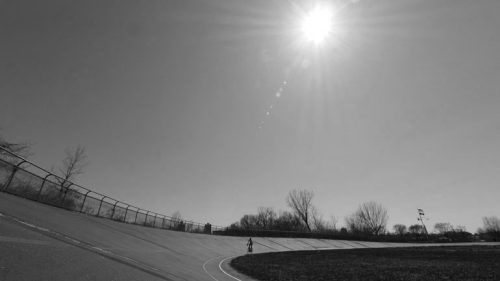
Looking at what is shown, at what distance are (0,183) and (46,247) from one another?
14.2 metres

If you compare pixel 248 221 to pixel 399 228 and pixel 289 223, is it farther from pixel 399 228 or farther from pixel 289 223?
pixel 399 228

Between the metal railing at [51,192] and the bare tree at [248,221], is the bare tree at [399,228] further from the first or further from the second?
the metal railing at [51,192]

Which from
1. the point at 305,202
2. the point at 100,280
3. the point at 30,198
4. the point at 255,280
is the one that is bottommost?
the point at 255,280

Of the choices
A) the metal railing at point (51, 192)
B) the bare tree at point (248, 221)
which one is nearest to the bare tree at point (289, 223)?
the bare tree at point (248, 221)

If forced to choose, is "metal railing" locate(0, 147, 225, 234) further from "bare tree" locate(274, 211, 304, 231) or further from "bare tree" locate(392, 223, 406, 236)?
"bare tree" locate(392, 223, 406, 236)

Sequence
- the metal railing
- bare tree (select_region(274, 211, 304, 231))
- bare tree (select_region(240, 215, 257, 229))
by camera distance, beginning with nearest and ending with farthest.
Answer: the metal railing, bare tree (select_region(274, 211, 304, 231)), bare tree (select_region(240, 215, 257, 229))

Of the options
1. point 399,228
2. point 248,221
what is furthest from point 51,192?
point 399,228

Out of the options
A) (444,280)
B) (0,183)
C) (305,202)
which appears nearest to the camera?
(444,280)

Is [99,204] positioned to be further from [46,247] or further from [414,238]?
[414,238]

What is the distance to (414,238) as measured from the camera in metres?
94.6

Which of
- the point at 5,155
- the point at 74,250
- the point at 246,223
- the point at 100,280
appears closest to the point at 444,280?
the point at 100,280

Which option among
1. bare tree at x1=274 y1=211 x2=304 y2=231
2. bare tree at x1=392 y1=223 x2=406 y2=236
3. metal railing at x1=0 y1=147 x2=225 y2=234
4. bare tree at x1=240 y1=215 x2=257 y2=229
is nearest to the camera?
metal railing at x1=0 y1=147 x2=225 y2=234

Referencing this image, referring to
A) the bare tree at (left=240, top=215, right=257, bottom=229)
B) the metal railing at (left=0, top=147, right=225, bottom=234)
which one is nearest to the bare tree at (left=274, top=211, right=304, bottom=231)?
the bare tree at (left=240, top=215, right=257, bottom=229)

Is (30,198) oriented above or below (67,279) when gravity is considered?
above
